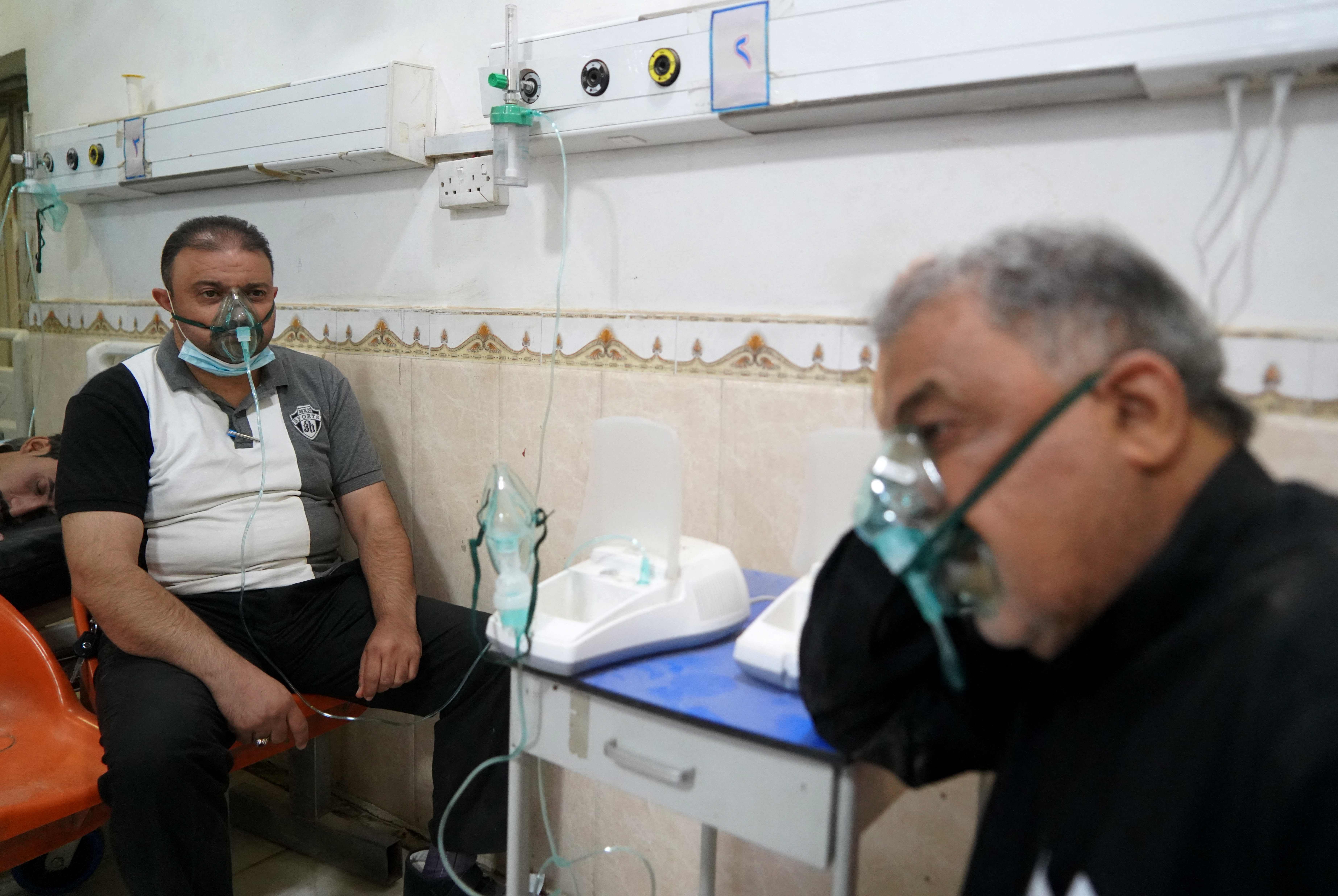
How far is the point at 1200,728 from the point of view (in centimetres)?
58

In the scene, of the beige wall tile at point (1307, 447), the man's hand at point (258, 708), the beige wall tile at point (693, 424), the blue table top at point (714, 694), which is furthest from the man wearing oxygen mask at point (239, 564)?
the beige wall tile at point (1307, 447)

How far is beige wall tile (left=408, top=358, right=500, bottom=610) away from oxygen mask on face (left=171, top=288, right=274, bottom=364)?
37 centimetres

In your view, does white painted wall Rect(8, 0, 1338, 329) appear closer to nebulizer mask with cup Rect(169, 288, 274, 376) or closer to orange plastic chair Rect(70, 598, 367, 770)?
nebulizer mask with cup Rect(169, 288, 274, 376)

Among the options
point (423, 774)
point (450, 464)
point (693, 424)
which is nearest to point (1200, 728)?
point (693, 424)

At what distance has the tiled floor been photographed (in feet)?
6.40

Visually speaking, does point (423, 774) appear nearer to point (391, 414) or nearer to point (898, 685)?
point (391, 414)

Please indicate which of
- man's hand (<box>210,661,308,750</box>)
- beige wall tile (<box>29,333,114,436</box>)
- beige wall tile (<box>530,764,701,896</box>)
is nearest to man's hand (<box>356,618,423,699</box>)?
man's hand (<box>210,661,308,750</box>)

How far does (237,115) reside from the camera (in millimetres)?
2285

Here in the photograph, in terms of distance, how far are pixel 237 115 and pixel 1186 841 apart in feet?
8.19

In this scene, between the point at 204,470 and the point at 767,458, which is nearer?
the point at 767,458

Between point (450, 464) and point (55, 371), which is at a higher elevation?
point (55, 371)

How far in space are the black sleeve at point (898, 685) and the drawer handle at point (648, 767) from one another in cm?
22

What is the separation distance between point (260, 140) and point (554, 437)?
1140mm

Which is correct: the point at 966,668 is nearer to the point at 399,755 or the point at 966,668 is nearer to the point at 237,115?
the point at 399,755
